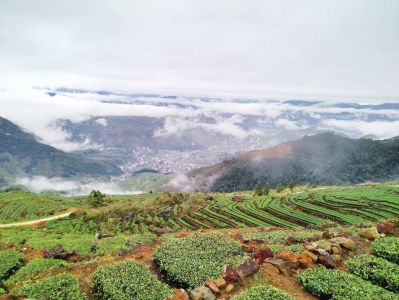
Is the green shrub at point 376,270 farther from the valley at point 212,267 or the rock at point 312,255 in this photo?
the rock at point 312,255

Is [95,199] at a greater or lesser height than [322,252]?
lesser

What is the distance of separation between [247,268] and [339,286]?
5226 mm

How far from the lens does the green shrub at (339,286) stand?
16.4 meters

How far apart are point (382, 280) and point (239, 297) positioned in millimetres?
9173

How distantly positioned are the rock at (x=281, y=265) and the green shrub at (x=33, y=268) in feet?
57.6

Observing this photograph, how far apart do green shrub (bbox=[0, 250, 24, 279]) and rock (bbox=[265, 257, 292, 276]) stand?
2130 centimetres

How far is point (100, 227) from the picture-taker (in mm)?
119562

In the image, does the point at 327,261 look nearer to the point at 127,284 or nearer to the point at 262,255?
the point at 262,255

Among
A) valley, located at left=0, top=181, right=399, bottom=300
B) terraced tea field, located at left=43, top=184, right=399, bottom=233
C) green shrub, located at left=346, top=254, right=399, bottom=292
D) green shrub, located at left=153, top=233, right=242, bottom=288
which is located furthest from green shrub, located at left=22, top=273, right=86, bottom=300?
terraced tea field, located at left=43, top=184, right=399, bottom=233

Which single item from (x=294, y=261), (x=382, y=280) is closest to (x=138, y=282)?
(x=294, y=261)

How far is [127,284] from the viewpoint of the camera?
19.1 meters

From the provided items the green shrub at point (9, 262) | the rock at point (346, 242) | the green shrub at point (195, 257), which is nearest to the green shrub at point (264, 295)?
the green shrub at point (195, 257)

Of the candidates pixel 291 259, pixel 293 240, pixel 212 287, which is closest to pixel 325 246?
pixel 291 259

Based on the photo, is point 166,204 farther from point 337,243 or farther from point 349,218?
point 337,243
